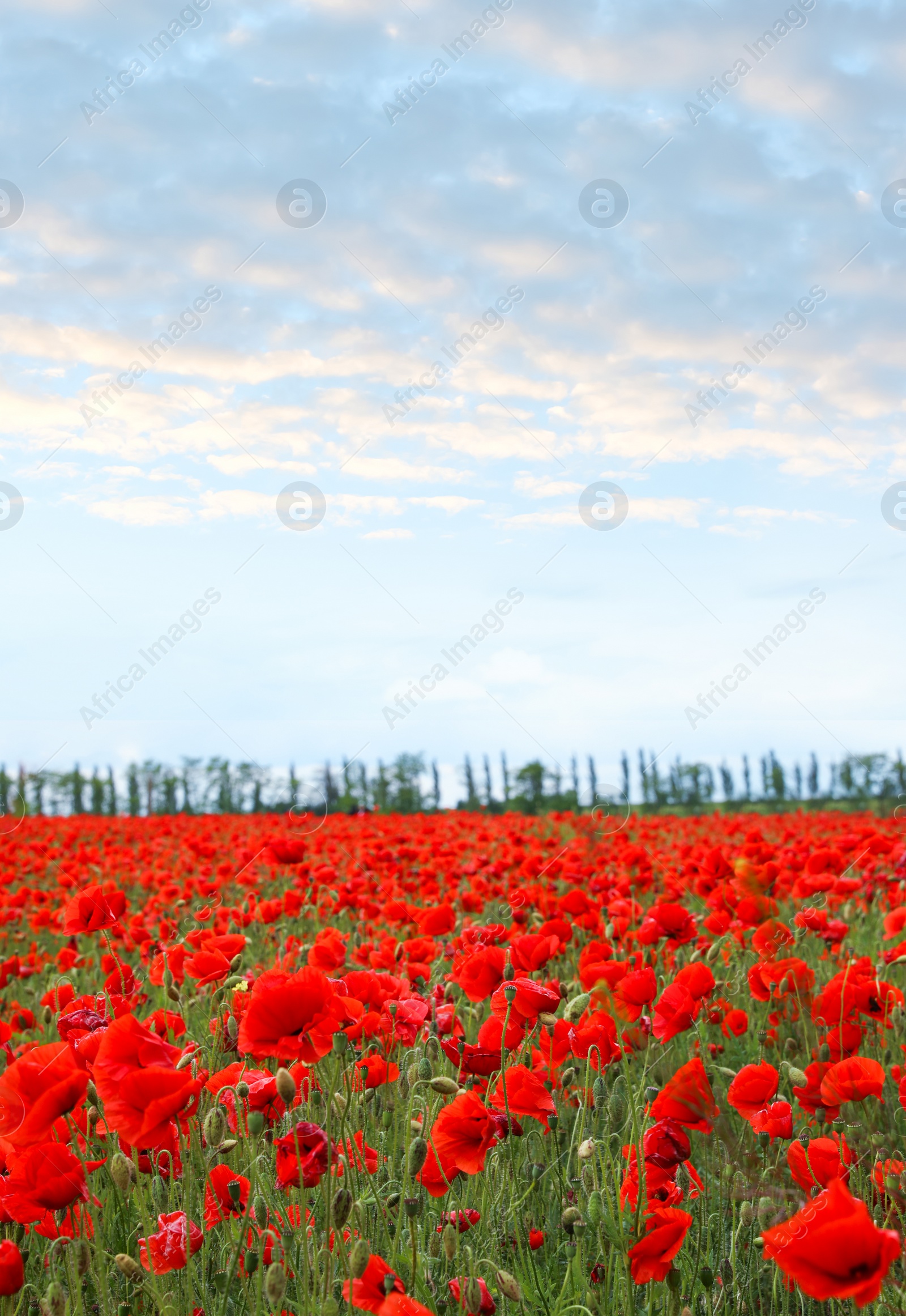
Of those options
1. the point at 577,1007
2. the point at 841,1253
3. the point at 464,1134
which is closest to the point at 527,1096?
the point at 464,1134

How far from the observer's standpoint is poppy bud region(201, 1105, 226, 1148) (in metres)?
2.15

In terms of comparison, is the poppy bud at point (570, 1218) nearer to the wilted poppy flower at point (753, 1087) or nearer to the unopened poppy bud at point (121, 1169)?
the wilted poppy flower at point (753, 1087)

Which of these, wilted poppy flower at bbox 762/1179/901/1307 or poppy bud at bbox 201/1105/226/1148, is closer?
wilted poppy flower at bbox 762/1179/901/1307

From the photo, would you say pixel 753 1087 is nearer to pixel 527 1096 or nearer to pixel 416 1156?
pixel 527 1096

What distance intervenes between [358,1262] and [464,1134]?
460 millimetres

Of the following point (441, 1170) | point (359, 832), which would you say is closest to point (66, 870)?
point (359, 832)

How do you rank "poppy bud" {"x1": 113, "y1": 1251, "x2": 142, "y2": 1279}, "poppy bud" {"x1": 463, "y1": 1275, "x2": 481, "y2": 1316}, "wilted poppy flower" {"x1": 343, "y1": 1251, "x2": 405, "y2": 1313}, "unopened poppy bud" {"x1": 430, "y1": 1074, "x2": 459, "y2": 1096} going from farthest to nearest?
"unopened poppy bud" {"x1": 430, "y1": 1074, "x2": 459, "y2": 1096}
"poppy bud" {"x1": 113, "y1": 1251, "x2": 142, "y2": 1279}
"poppy bud" {"x1": 463, "y1": 1275, "x2": 481, "y2": 1316}
"wilted poppy flower" {"x1": 343, "y1": 1251, "x2": 405, "y2": 1313}

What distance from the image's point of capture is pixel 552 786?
26.3 m

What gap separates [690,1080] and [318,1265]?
1.01m

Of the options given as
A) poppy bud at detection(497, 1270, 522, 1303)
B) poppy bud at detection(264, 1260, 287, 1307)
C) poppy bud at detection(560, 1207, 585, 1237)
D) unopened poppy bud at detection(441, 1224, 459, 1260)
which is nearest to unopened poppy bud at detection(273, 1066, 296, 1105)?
poppy bud at detection(264, 1260, 287, 1307)

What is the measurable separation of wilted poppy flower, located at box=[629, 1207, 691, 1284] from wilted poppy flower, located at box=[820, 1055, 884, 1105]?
79cm

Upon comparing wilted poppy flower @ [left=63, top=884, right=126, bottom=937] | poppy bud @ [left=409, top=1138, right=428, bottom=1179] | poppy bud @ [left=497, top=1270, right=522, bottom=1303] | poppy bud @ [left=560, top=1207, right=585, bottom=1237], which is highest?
wilted poppy flower @ [left=63, top=884, right=126, bottom=937]

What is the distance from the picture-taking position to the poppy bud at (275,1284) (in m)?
1.69

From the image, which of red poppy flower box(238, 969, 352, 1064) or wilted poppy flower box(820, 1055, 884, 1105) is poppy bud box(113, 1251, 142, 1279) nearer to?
red poppy flower box(238, 969, 352, 1064)
